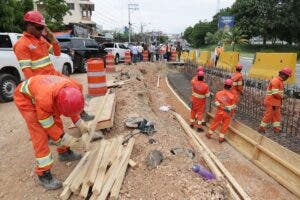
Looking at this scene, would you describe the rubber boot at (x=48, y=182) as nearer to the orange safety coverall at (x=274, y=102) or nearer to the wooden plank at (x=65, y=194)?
the wooden plank at (x=65, y=194)

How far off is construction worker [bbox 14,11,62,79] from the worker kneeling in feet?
2.81

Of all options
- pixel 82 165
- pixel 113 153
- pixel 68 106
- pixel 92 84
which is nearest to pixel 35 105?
pixel 68 106

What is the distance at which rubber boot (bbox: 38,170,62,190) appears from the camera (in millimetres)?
4164

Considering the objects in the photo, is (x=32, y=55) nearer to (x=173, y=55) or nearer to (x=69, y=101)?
(x=69, y=101)

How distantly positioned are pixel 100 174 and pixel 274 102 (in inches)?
205

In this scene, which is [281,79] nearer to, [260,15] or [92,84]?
[92,84]

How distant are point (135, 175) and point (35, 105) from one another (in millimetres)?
1640

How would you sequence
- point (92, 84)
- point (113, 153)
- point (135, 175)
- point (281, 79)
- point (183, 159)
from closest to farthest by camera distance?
point (135, 175) < point (113, 153) < point (183, 159) < point (281, 79) < point (92, 84)

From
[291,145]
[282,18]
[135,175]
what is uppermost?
[282,18]

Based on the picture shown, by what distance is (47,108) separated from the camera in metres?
3.61

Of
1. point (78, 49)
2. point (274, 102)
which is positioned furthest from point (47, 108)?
point (78, 49)

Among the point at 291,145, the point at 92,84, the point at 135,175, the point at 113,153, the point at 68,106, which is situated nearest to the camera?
the point at 68,106

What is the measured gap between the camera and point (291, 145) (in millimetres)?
6871

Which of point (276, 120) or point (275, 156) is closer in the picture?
point (275, 156)
